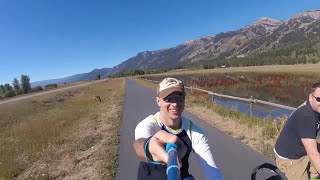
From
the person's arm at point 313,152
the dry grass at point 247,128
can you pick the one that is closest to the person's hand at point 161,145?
the person's arm at point 313,152

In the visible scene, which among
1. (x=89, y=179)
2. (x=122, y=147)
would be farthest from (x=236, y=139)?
(x=89, y=179)

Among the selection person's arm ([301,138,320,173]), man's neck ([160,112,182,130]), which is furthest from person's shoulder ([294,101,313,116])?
man's neck ([160,112,182,130])

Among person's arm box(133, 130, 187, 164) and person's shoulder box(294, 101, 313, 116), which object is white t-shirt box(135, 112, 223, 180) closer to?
person's arm box(133, 130, 187, 164)

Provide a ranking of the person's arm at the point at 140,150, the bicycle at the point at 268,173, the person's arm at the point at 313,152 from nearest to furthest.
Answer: the person's arm at the point at 140,150
the person's arm at the point at 313,152
the bicycle at the point at 268,173

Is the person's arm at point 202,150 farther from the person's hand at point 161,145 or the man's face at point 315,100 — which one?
the man's face at point 315,100

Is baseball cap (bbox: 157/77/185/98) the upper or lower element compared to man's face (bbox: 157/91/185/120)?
upper

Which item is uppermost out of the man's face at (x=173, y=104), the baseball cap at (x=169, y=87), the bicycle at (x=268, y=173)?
the baseball cap at (x=169, y=87)

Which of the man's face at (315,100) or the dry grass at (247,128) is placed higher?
the man's face at (315,100)

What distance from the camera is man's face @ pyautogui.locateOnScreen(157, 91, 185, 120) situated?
6.95 ft

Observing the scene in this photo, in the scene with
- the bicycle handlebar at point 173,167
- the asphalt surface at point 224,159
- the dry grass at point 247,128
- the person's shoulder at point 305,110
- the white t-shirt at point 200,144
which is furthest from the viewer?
the dry grass at point 247,128

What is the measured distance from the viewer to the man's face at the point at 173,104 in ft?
6.95

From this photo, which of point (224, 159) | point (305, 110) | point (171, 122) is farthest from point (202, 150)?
point (224, 159)

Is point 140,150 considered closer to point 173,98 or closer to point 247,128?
point 173,98

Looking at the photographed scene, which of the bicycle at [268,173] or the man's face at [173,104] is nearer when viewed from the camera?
the man's face at [173,104]
